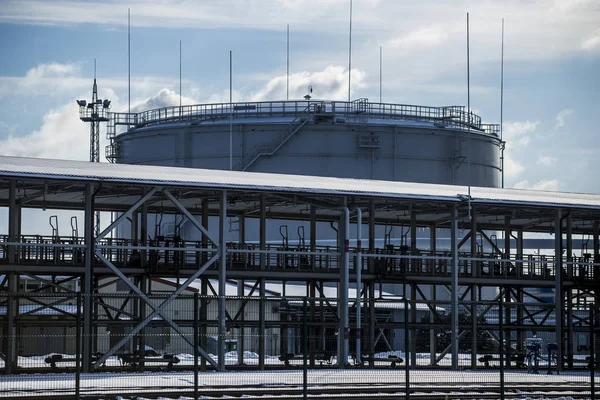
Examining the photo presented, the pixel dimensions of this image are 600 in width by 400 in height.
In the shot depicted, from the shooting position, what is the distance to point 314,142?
62.7m

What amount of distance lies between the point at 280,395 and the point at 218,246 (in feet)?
38.2

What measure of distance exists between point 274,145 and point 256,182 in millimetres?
24041

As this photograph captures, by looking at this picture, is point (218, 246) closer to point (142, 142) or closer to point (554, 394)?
point (554, 394)

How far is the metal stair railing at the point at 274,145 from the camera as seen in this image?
62531mm

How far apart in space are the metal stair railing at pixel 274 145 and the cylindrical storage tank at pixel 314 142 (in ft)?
0.19

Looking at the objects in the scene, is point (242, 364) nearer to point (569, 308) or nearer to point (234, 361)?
point (234, 361)

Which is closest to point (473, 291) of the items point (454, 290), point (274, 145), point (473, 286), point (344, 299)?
point (473, 286)

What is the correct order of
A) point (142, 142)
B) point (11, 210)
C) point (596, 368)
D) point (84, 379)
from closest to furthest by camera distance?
point (84, 379) < point (11, 210) < point (596, 368) < point (142, 142)

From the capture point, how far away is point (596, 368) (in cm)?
4416

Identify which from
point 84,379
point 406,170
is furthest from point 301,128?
point 84,379

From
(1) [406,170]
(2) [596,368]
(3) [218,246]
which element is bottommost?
(2) [596,368]

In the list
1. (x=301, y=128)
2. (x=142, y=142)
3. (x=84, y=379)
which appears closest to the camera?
(x=84, y=379)

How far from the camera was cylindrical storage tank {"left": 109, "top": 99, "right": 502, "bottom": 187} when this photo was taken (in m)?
62.5

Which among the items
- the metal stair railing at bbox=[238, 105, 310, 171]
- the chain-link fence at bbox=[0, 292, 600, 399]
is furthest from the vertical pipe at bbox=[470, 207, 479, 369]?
the metal stair railing at bbox=[238, 105, 310, 171]
